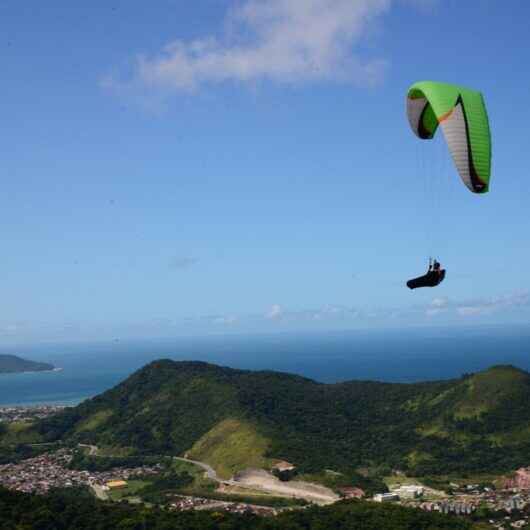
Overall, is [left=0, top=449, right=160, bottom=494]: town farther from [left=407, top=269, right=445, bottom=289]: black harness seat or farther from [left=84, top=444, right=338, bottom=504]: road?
[left=407, top=269, right=445, bottom=289]: black harness seat

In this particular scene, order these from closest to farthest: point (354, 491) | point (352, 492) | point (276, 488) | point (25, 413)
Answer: point (352, 492) → point (354, 491) → point (276, 488) → point (25, 413)

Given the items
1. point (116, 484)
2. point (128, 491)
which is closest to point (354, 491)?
point (128, 491)

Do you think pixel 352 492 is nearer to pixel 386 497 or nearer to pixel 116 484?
pixel 386 497

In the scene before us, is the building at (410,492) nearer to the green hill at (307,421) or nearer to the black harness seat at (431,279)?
the green hill at (307,421)

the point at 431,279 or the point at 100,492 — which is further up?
the point at 431,279

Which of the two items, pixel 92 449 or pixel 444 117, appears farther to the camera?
pixel 92 449

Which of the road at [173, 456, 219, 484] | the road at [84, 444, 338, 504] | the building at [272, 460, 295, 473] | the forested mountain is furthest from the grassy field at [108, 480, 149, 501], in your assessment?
the forested mountain
